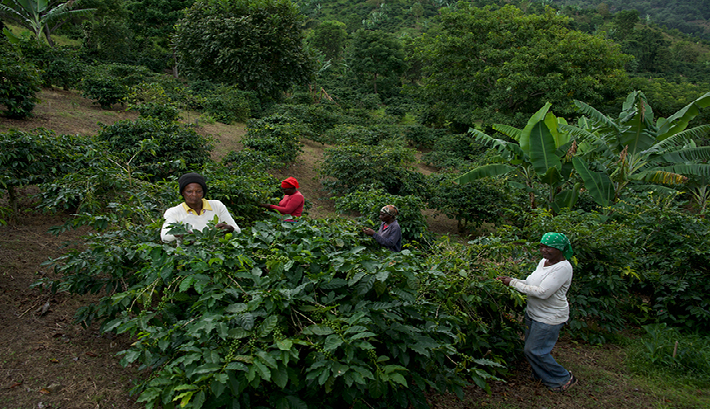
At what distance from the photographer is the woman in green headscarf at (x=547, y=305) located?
324 centimetres

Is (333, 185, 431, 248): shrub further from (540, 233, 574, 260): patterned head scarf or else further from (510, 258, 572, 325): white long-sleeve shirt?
(540, 233, 574, 260): patterned head scarf

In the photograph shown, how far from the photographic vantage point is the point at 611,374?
12.7ft

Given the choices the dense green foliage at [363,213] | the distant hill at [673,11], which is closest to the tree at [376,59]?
the dense green foliage at [363,213]

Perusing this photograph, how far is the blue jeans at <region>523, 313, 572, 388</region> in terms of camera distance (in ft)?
11.1

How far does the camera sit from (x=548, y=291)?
3223 millimetres

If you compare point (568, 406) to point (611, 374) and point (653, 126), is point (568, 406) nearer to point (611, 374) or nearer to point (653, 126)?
point (611, 374)

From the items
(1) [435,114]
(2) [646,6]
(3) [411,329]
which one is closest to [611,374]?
(3) [411,329]

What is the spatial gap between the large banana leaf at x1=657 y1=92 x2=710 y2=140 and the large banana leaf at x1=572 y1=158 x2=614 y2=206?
→ 174 centimetres

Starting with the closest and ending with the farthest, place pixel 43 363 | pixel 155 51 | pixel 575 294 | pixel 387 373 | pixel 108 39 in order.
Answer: pixel 387 373
pixel 43 363
pixel 575 294
pixel 108 39
pixel 155 51

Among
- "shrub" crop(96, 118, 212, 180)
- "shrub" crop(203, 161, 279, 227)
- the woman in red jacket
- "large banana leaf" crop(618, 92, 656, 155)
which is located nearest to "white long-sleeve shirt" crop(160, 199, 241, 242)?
"shrub" crop(203, 161, 279, 227)

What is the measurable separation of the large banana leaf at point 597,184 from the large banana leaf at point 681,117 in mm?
1743

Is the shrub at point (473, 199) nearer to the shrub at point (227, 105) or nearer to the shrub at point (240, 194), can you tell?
the shrub at point (240, 194)

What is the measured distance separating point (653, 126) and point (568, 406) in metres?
7.52

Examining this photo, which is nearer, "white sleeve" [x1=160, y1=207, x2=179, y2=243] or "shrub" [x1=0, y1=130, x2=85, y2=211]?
"white sleeve" [x1=160, y1=207, x2=179, y2=243]
